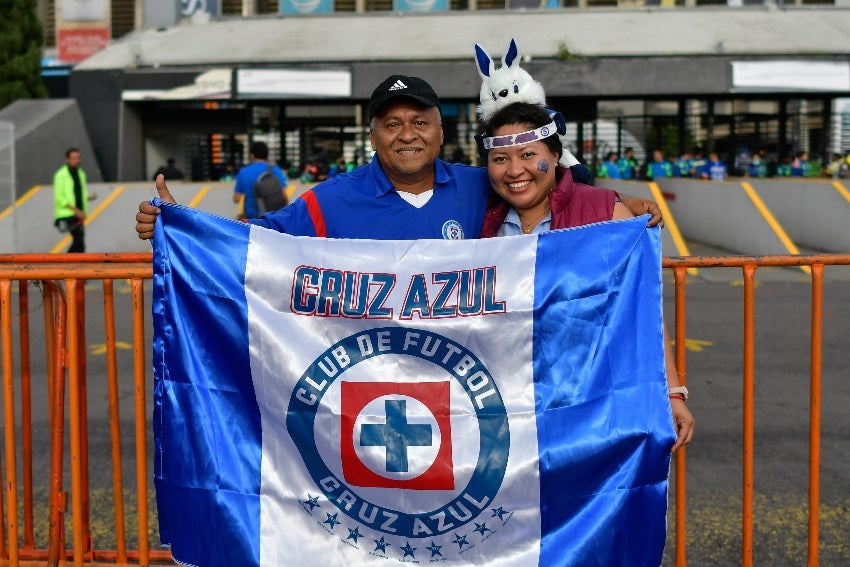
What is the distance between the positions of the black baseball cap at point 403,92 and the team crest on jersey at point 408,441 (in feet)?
2.94

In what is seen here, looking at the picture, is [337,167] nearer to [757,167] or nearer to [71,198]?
[757,167]

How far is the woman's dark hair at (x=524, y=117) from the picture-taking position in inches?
148

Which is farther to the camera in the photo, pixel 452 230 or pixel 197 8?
pixel 197 8

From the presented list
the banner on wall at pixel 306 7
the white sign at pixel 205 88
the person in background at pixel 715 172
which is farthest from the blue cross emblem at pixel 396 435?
the banner on wall at pixel 306 7

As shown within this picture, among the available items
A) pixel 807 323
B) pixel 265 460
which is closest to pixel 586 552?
pixel 265 460

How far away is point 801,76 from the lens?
25.1 meters

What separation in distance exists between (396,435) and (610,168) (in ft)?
74.2

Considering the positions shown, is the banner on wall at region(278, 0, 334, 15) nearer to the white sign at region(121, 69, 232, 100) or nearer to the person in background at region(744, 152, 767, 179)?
the white sign at region(121, 69, 232, 100)

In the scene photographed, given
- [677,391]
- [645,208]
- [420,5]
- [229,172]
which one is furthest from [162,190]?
[420,5]

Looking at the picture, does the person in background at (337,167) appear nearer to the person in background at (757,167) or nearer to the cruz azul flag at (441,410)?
the person in background at (757,167)

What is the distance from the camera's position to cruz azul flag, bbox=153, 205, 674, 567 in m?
3.55

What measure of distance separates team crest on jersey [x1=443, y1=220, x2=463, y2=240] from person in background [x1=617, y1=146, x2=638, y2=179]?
2241 cm

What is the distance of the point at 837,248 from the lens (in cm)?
1778

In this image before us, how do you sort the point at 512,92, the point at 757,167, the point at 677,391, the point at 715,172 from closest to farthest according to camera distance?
the point at 677,391 < the point at 512,92 < the point at 715,172 < the point at 757,167
